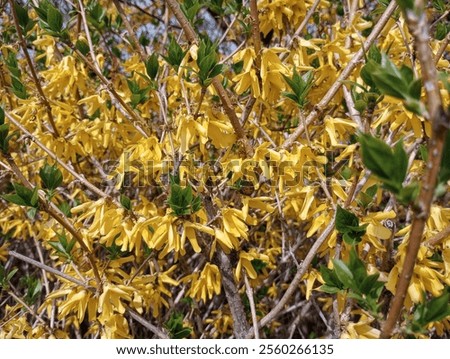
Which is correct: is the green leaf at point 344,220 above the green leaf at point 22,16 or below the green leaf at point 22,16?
below

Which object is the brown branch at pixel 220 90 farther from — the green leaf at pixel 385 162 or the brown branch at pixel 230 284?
the green leaf at pixel 385 162

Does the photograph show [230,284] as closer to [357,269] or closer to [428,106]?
[357,269]

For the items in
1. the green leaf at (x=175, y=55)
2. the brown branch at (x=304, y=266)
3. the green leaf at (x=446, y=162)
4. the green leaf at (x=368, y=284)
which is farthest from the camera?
the green leaf at (x=175, y=55)

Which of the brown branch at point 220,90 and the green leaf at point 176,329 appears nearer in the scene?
the brown branch at point 220,90

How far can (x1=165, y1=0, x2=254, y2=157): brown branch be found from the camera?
4.38ft

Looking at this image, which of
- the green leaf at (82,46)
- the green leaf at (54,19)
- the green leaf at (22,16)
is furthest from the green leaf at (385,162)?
the green leaf at (22,16)

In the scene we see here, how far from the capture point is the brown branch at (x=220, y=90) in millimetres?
1334

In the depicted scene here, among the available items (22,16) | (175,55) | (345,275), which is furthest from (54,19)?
(345,275)

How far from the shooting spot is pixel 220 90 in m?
1.42

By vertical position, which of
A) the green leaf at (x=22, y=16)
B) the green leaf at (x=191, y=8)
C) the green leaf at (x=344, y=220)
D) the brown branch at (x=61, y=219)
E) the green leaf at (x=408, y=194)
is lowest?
the brown branch at (x=61, y=219)
